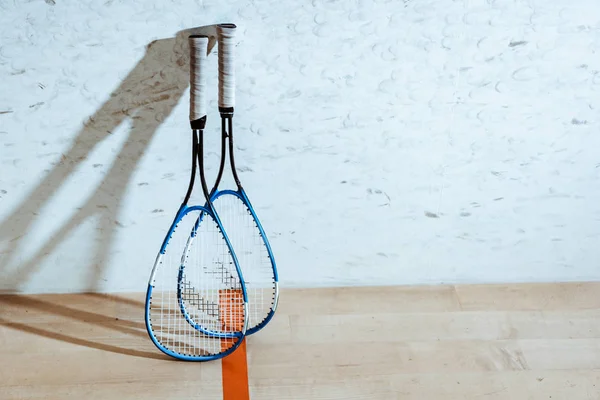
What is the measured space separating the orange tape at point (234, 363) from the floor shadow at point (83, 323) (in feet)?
0.59

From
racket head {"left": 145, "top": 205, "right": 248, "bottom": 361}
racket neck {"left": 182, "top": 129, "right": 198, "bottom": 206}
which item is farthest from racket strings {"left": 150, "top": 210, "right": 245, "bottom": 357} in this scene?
racket neck {"left": 182, "top": 129, "right": 198, "bottom": 206}

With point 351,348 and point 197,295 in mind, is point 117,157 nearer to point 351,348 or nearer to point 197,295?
point 197,295

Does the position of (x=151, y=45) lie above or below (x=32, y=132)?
above

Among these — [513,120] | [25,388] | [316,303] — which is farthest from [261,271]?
[513,120]

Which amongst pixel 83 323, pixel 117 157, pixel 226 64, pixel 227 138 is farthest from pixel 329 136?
pixel 83 323

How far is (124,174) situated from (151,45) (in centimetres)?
42

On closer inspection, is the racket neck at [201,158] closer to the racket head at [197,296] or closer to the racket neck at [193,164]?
the racket neck at [193,164]

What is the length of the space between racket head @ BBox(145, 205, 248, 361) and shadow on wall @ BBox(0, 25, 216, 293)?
21 centimetres

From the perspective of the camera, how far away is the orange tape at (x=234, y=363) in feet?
6.50

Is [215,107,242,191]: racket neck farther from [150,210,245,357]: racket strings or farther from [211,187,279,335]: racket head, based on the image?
[150,210,245,357]: racket strings

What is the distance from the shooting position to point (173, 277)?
7.47 ft

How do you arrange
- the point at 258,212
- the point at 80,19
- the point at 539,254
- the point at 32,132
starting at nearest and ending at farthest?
the point at 80,19 → the point at 32,132 → the point at 258,212 → the point at 539,254

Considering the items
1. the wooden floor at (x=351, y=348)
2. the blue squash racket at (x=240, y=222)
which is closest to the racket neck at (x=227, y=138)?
the blue squash racket at (x=240, y=222)

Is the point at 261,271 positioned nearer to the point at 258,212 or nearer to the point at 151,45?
the point at 258,212
